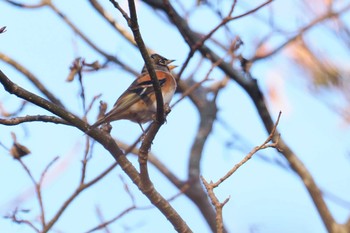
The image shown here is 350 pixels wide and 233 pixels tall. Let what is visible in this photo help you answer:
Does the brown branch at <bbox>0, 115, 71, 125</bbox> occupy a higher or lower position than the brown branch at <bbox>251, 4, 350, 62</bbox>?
lower

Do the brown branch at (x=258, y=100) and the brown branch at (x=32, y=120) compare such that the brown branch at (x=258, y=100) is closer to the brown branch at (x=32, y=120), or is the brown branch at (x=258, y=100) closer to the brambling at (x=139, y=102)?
the brambling at (x=139, y=102)

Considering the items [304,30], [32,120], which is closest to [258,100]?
[304,30]

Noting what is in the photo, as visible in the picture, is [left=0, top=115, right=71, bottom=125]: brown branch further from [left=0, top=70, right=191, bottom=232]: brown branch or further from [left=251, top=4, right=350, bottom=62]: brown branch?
[left=251, top=4, right=350, bottom=62]: brown branch

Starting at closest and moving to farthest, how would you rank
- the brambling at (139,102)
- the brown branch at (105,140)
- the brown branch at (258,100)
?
the brown branch at (105,140), the brambling at (139,102), the brown branch at (258,100)

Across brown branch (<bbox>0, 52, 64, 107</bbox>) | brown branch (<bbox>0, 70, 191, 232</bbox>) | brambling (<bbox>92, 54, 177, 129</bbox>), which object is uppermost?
brown branch (<bbox>0, 52, 64, 107</bbox>)

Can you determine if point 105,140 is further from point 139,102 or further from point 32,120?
point 139,102

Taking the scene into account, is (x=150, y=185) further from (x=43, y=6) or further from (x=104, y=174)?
(x=43, y=6)

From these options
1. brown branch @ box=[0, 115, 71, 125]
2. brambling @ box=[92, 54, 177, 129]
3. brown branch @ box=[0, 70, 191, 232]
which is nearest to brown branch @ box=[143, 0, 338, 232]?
brambling @ box=[92, 54, 177, 129]

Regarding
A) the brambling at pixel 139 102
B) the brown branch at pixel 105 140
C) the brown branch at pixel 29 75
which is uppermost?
the brown branch at pixel 29 75

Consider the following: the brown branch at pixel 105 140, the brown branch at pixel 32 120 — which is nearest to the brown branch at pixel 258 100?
the brown branch at pixel 105 140

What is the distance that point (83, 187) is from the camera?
5191 mm

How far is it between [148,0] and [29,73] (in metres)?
1.48

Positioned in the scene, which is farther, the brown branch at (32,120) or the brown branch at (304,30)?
the brown branch at (304,30)

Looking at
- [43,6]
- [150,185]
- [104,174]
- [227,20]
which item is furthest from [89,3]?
[150,185]
